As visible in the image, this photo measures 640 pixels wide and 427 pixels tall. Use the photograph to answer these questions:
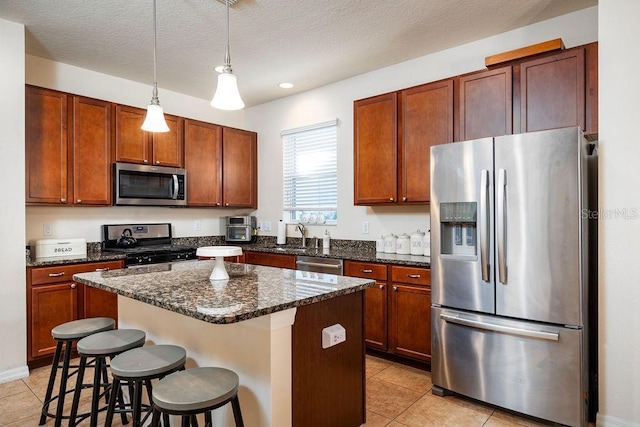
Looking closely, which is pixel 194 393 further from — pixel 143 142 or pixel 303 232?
pixel 143 142

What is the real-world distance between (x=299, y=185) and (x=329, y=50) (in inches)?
69.0

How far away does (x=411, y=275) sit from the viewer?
303 cm

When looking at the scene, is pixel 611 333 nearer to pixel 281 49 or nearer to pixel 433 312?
pixel 433 312

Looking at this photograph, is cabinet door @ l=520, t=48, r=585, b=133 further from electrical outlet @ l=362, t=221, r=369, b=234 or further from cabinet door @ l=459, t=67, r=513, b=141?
electrical outlet @ l=362, t=221, r=369, b=234

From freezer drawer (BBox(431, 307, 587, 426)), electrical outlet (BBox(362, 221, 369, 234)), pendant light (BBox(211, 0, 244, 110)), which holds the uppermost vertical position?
pendant light (BBox(211, 0, 244, 110))

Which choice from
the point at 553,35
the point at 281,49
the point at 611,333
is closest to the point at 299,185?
the point at 281,49

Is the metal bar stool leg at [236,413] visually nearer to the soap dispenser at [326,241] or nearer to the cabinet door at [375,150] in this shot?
the cabinet door at [375,150]

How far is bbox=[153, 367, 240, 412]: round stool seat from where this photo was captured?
1.34 meters

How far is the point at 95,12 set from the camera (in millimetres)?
2770

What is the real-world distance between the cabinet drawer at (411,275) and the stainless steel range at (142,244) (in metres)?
2.26

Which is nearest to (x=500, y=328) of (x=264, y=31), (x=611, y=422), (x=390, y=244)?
(x=611, y=422)

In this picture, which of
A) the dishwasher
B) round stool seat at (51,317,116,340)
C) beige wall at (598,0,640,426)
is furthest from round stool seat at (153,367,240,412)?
beige wall at (598,0,640,426)

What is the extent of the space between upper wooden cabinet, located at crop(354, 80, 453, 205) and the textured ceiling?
1.52 feet

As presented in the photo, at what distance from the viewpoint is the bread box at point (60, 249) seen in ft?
10.8
